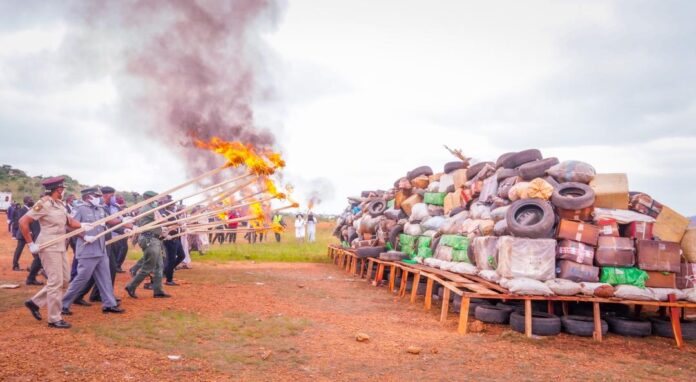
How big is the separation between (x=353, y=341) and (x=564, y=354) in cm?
301

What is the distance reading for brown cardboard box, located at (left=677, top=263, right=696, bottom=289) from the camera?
838 centimetres

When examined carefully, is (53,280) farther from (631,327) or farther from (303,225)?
(303,225)

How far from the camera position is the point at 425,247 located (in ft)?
42.5

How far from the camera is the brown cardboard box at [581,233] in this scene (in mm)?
8312

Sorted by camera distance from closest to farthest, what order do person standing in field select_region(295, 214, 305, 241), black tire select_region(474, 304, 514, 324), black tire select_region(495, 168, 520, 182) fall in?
black tire select_region(474, 304, 514, 324), black tire select_region(495, 168, 520, 182), person standing in field select_region(295, 214, 305, 241)

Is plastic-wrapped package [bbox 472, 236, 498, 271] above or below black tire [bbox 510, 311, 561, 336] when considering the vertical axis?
above

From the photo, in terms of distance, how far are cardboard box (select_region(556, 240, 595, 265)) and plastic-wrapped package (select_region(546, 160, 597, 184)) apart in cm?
145

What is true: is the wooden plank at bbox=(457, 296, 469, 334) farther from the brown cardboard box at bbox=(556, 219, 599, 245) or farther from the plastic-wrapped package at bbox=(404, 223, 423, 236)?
the plastic-wrapped package at bbox=(404, 223, 423, 236)

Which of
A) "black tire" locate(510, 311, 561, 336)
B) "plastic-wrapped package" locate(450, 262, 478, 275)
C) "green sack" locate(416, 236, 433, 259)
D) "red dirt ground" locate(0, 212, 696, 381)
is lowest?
"red dirt ground" locate(0, 212, 696, 381)

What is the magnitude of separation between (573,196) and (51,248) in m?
8.58

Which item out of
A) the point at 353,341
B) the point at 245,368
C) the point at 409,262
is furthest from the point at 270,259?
the point at 245,368

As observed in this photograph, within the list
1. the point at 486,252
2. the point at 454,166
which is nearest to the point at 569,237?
the point at 486,252

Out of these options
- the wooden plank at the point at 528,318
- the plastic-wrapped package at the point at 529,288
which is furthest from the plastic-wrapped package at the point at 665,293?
the wooden plank at the point at 528,318

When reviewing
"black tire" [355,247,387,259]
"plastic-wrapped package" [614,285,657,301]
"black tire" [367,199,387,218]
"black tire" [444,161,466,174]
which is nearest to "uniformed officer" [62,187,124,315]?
"black tire" [355,247,387,259]
